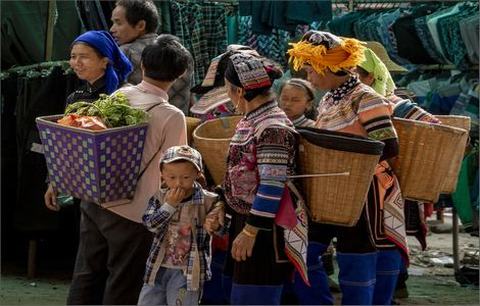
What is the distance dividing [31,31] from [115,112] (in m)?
3.38

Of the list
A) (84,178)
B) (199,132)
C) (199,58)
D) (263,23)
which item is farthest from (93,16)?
(84,178)

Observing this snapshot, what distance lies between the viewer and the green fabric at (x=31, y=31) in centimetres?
805

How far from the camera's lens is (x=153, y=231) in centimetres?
493

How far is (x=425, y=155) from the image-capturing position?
5.35m

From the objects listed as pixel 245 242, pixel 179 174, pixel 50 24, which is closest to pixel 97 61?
pixel 179 174

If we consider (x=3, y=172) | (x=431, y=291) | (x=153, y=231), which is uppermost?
(x=153, y=231)

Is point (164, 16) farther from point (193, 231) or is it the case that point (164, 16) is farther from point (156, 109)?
point (193, 231)

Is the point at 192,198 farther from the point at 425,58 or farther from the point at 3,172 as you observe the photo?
the point at 425,58

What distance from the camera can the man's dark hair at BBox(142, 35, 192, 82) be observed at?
16.7 feet

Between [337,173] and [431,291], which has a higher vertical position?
Answer: [337,173]

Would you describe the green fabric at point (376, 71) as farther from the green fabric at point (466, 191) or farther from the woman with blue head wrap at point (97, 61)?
the green fabric at point (466, 191)

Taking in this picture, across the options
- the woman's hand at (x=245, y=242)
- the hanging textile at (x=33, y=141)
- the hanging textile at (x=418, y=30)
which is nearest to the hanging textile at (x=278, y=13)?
the hanging textile at (x=418, y=30)

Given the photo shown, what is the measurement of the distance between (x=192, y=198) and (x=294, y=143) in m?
0.61

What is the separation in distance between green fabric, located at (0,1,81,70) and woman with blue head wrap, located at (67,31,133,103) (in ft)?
8.72
